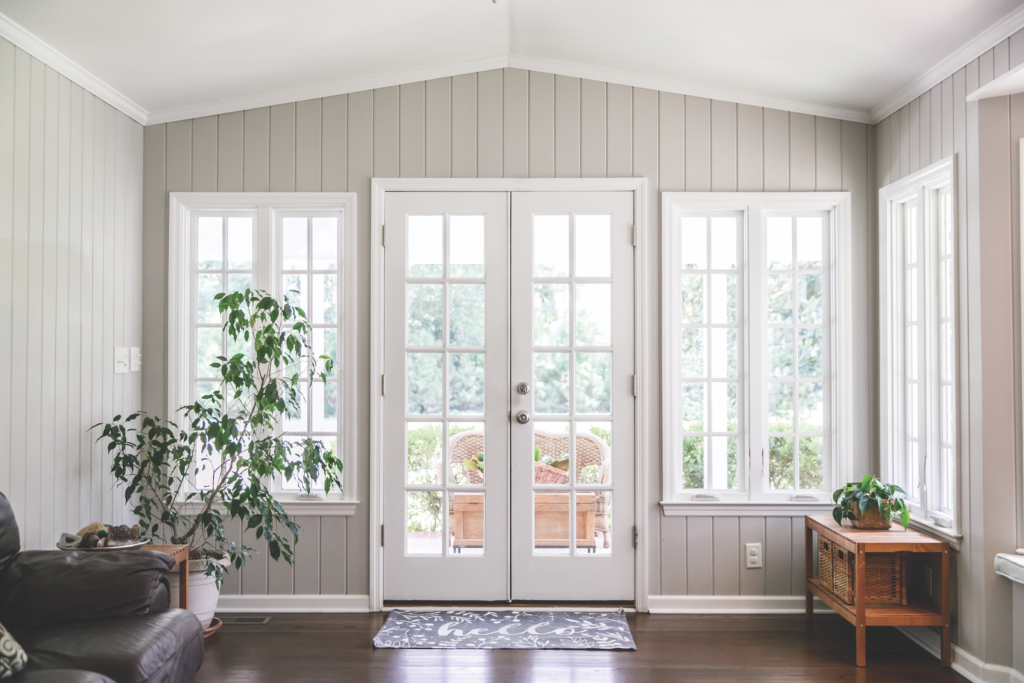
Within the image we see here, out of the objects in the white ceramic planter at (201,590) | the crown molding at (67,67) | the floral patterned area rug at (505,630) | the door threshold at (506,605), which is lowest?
the floral patterned area rug at (505,630)

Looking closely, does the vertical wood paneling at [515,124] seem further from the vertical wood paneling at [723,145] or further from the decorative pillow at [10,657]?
the decorative pillow at [10,657]

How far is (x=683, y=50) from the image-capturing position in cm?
318

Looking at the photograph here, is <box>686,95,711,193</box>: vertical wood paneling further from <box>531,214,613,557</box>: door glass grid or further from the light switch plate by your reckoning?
the light switch plate

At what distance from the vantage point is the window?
2.99 meters

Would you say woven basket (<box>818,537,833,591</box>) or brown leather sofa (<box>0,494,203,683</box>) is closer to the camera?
brown leather sofa (<box>0,494,203,683</box>)

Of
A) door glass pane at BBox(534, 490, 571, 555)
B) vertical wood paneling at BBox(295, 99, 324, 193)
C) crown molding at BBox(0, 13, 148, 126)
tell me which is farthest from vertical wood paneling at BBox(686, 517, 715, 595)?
crown molding at BBox(0, 13, 148, 126)

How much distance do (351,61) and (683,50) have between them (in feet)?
5.10

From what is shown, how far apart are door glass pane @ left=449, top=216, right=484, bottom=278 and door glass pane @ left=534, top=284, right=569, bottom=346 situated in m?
0.33

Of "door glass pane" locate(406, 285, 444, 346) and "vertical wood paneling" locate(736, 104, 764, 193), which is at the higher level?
"vertical wood paneling" locate(736, 104, 764, 193)

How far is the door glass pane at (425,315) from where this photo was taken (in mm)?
3541

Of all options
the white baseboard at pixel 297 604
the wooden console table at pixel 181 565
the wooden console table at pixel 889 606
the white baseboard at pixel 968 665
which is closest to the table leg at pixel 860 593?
the wooden console table at pixel 889 606

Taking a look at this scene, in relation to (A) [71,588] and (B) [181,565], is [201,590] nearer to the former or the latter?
(B) [181,565]

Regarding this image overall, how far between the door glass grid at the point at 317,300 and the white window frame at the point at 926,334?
2.72m

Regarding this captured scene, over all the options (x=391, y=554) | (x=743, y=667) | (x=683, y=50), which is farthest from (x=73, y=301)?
(x=743, y=667)
